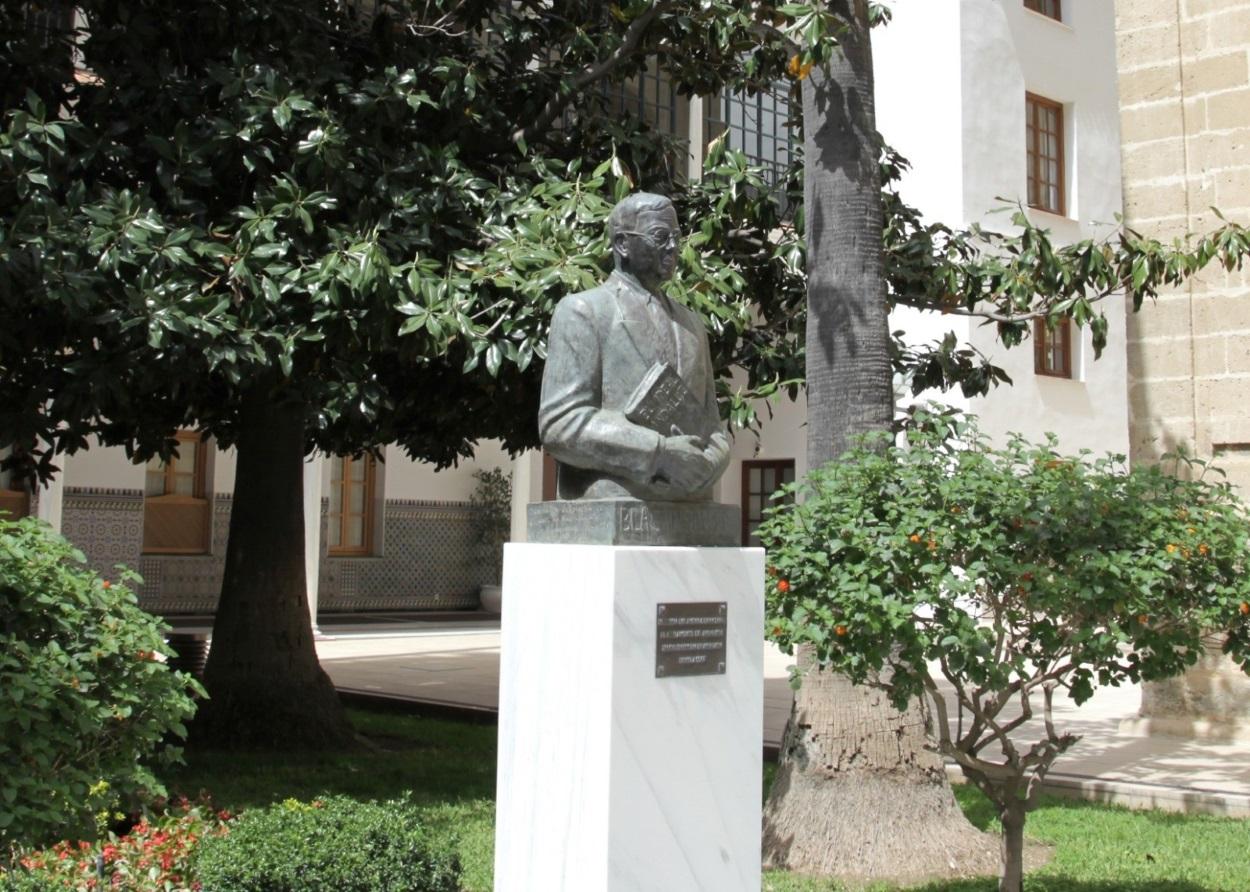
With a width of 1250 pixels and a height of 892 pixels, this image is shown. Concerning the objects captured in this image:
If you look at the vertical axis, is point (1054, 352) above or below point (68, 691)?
above

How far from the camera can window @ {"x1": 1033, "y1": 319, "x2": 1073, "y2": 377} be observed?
20719 mm

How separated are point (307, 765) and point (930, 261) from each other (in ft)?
17.6

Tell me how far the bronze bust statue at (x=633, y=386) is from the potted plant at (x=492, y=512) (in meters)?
18.6

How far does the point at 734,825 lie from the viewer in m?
5.16

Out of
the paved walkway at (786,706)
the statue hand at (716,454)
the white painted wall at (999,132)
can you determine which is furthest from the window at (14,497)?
the statue hand at (716,454)

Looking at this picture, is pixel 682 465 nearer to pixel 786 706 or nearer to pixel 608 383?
pixel 608 383

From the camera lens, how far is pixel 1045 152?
69.4 ft

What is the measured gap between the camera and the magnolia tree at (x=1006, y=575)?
18.5 ft

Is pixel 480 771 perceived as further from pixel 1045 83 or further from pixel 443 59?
pixel 1045 83

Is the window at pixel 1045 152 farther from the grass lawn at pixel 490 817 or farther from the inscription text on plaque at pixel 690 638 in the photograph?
the inscription text on plaque at pixel 690 638

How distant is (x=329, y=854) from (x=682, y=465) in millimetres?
2048

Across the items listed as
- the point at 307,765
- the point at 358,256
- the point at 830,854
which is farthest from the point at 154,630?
the point at 307,765

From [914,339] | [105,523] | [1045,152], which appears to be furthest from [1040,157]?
[105,523]

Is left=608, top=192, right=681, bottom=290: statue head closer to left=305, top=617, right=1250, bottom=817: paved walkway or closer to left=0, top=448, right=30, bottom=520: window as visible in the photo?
left=305, top=617, right=1250, bottom=817: paved walkway
